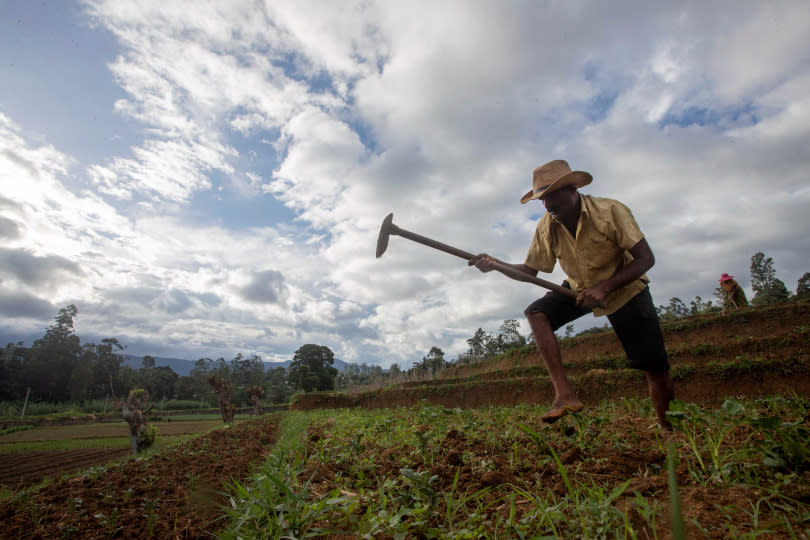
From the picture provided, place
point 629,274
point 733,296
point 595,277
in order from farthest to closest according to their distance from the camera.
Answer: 1. point 733,296
2. point 595,277
3. point 629,274

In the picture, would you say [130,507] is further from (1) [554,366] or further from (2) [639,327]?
(2) [639,327]

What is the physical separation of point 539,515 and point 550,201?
233cm

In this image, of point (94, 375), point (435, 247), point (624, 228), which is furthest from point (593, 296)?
point (94, 375)

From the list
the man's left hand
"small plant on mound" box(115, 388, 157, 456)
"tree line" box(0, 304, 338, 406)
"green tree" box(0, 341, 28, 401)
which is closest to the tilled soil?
"small plant on mound" box(115, 388, 157, 456)

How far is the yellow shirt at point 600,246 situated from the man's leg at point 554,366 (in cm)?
44

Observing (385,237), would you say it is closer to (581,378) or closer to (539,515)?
(539,515)

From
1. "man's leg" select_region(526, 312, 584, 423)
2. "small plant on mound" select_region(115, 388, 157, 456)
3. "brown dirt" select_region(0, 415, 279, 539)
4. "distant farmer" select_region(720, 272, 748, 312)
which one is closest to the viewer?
"brown dirt" select_region(0, 415, 279, 539)

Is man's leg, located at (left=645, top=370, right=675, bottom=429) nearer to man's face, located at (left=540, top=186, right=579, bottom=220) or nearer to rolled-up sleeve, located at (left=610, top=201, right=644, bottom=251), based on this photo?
rolled-up sleeve, located at (left=610, top=201, right=644, bottom=251)

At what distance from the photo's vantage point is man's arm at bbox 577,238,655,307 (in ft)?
9.41

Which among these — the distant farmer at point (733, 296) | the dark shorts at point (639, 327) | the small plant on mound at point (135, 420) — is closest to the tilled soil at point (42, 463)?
the small plant on mound at point (135, 420)

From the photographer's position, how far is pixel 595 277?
3141mm

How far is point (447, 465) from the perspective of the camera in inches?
86.8

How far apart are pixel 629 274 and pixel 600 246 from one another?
0.32 meters

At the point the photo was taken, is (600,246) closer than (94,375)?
Yes
